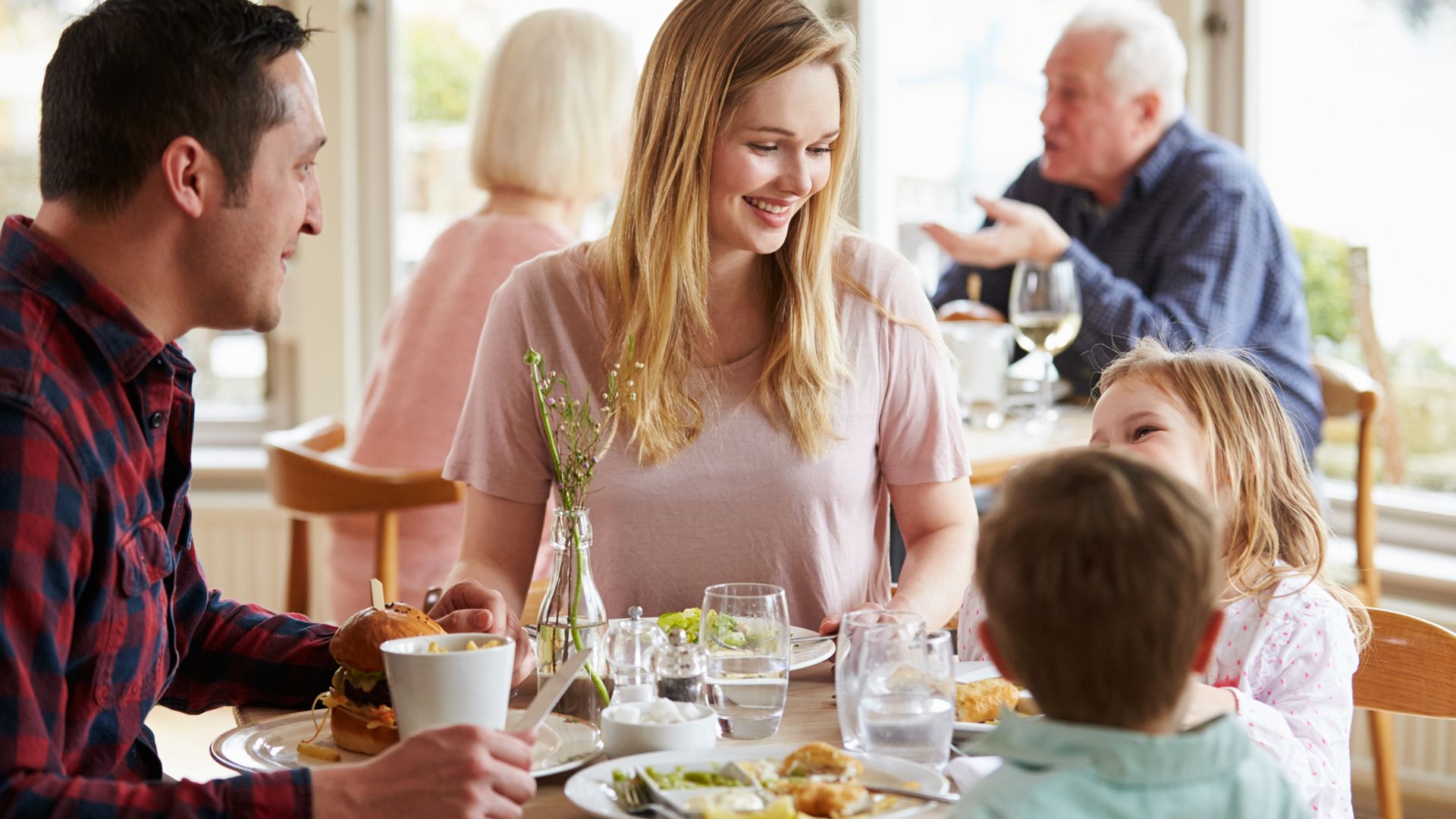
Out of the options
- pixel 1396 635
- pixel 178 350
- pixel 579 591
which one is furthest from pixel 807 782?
pixel 1396 635

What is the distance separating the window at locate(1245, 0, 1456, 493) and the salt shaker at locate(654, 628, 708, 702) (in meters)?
2.77

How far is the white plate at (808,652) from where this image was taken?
150 cm

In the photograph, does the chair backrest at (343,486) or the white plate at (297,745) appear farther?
the chair backrest at (343,486)

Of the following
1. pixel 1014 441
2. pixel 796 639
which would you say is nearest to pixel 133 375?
pixel 796 639

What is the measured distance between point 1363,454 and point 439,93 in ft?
8.92

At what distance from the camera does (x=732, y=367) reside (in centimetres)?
191

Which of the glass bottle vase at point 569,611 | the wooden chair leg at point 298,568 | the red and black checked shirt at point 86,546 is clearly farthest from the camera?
→ the wooden chair leg at point 298,568

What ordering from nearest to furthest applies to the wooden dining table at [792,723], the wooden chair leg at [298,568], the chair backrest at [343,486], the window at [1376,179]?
1. the wooden dining table at [792,723]
2. the chair backrest at [343,486]
3. the wooden chair leg at [298,568]
4. the window at [1376,179]

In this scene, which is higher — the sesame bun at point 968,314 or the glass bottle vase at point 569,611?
the sesame bun at point 968,314

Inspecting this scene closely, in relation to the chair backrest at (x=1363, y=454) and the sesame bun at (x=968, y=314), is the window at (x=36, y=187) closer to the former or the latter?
the sesame bun at (x=968, y=314)

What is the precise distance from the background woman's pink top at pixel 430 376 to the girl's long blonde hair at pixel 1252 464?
140cm

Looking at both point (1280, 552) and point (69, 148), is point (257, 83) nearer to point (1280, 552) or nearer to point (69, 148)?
point (69, 148)

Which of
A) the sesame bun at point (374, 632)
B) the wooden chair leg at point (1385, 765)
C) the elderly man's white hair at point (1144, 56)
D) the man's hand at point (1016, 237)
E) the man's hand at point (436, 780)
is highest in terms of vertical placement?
the elderly man's white hair at point (1144, 56)

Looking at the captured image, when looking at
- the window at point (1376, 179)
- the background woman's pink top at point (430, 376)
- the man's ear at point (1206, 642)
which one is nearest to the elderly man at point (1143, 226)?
the window at point (1376, 179)
